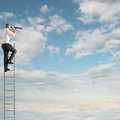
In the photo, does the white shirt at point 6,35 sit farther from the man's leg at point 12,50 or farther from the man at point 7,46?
the man's leg at point 12,50

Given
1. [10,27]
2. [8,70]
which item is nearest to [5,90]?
[8,70]

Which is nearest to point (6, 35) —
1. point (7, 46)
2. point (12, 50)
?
point (7, 46)

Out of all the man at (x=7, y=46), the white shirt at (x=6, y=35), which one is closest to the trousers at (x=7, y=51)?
the man at (x=7, y=46)

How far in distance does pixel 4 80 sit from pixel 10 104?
4.06 ft

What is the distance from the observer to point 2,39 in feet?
24.6

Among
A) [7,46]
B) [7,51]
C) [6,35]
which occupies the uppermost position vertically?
[6,35]

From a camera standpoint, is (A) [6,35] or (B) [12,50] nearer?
(A) [6,35]

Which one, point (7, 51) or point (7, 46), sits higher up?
point (7, 46)

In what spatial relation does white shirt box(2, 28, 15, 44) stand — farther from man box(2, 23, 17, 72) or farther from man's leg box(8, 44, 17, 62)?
man's leg box(8, 44, 17, 62)

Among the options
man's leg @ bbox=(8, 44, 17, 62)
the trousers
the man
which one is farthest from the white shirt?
man's leg @ bbox=(8, 44, 17, 62)

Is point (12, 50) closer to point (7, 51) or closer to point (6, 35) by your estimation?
point (7, 51)

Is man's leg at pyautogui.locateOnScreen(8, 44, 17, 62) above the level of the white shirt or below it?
below

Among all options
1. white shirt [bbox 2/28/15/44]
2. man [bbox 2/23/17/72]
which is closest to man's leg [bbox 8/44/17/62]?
man [bbox 2/23/17/72]

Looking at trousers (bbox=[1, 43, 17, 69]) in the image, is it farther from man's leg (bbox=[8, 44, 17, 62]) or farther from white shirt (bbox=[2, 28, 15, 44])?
white shirt (bbox=[2, 28, 15, 44])
